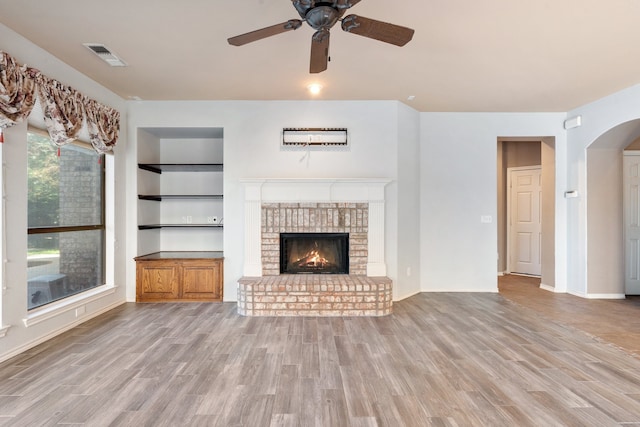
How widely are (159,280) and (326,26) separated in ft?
13.5

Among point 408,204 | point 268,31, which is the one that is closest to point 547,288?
point 408,204

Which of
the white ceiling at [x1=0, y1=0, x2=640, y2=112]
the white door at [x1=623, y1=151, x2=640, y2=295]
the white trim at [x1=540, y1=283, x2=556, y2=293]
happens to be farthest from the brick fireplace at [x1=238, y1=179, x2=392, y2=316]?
the white door at [x1=623, y1=151, x2=640, y2=295]

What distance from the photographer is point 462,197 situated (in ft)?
17.6

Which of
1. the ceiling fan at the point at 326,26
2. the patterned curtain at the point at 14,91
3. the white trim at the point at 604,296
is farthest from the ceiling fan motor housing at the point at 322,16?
the white trim at the point at 604,296

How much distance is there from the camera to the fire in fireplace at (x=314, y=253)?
15.8 feet

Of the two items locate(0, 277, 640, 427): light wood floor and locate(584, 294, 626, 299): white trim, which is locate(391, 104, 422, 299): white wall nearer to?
locate(0, 277, 640, 427): light wood floor

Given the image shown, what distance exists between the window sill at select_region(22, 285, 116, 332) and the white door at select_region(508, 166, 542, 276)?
7.32 metres

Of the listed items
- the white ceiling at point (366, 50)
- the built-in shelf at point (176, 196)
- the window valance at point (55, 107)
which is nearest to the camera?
the white ceiling at point (366, 50)

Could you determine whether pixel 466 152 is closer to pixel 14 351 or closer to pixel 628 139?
pixel 628 139

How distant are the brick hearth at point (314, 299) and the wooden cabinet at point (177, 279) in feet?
2.48

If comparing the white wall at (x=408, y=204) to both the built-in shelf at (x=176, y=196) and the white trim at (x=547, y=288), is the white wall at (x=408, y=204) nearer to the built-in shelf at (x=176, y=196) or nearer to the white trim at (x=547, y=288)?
the white trim at (x=547, y=288)

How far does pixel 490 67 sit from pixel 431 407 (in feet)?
11.4

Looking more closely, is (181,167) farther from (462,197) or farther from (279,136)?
(462,197)

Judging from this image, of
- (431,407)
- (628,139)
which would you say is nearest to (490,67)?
(628,139)
